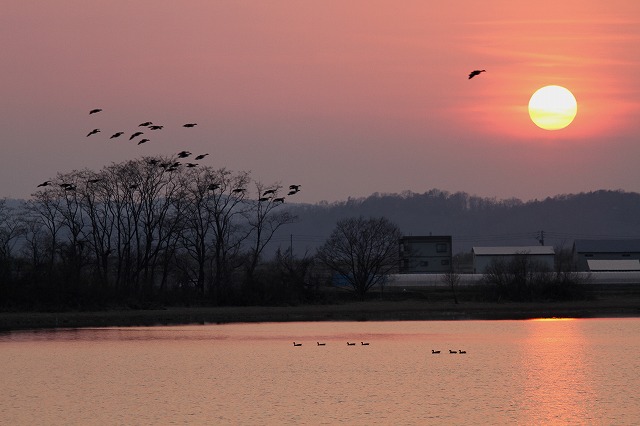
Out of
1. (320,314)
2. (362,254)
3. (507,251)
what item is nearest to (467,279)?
(362,254)

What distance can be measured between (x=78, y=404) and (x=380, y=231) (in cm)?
9292

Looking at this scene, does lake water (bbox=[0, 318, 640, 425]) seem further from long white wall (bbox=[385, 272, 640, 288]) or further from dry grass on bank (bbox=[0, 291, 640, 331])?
long white wall (bbox=[385, 272, 640, 288])

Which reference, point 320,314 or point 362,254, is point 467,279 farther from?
point 320,314

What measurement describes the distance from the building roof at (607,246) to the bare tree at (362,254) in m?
54.0

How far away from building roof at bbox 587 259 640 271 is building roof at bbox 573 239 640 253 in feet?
34.3

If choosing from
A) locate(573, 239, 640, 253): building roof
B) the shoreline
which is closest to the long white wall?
the shoreline

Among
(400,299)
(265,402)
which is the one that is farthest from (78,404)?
(400,299)

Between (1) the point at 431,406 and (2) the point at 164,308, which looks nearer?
(1) the point at 431,406

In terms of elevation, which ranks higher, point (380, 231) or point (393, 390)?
point (380, 231)

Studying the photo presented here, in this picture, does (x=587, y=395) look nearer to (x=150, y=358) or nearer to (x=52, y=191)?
(x=150, y=358)

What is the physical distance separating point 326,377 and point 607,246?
142 m

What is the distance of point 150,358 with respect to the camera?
49500 mm

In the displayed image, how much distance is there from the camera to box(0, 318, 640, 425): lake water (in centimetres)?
3203

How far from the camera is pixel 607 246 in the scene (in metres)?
176
